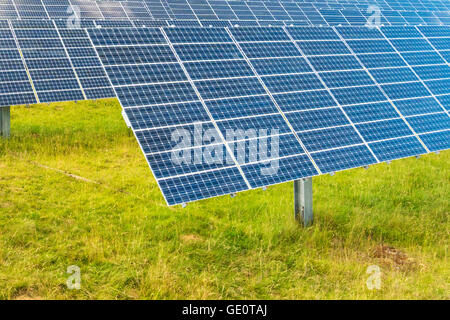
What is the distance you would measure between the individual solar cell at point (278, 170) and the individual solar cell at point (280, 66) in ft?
8.80

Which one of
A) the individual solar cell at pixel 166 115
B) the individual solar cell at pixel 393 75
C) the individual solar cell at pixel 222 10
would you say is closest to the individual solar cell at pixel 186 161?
the individual solar cell at pixel 166 115

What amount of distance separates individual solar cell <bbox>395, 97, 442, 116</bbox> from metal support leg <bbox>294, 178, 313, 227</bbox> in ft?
10.5

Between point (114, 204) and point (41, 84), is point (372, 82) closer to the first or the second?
point (114, 204)

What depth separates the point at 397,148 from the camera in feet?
36.9

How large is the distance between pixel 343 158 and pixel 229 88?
2.97 metres

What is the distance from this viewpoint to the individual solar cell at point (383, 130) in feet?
37.1

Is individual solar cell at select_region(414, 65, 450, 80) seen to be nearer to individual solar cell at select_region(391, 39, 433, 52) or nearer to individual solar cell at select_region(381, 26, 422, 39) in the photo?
individual solar cell at select_region(391, 39, 433, 52)

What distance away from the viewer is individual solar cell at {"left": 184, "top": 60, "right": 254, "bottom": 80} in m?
10.9

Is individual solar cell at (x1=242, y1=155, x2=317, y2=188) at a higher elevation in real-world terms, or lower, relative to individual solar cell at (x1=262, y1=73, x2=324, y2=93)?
lower

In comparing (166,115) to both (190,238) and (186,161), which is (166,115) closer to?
(186,161)

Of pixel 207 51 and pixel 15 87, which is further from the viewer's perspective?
pixel 15 87

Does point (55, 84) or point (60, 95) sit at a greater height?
point (55, 84)

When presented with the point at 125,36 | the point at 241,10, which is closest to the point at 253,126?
the point at 125,36

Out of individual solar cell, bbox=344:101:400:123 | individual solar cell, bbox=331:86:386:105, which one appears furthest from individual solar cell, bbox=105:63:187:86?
individual solar cell, bbox=344:101:400:123
